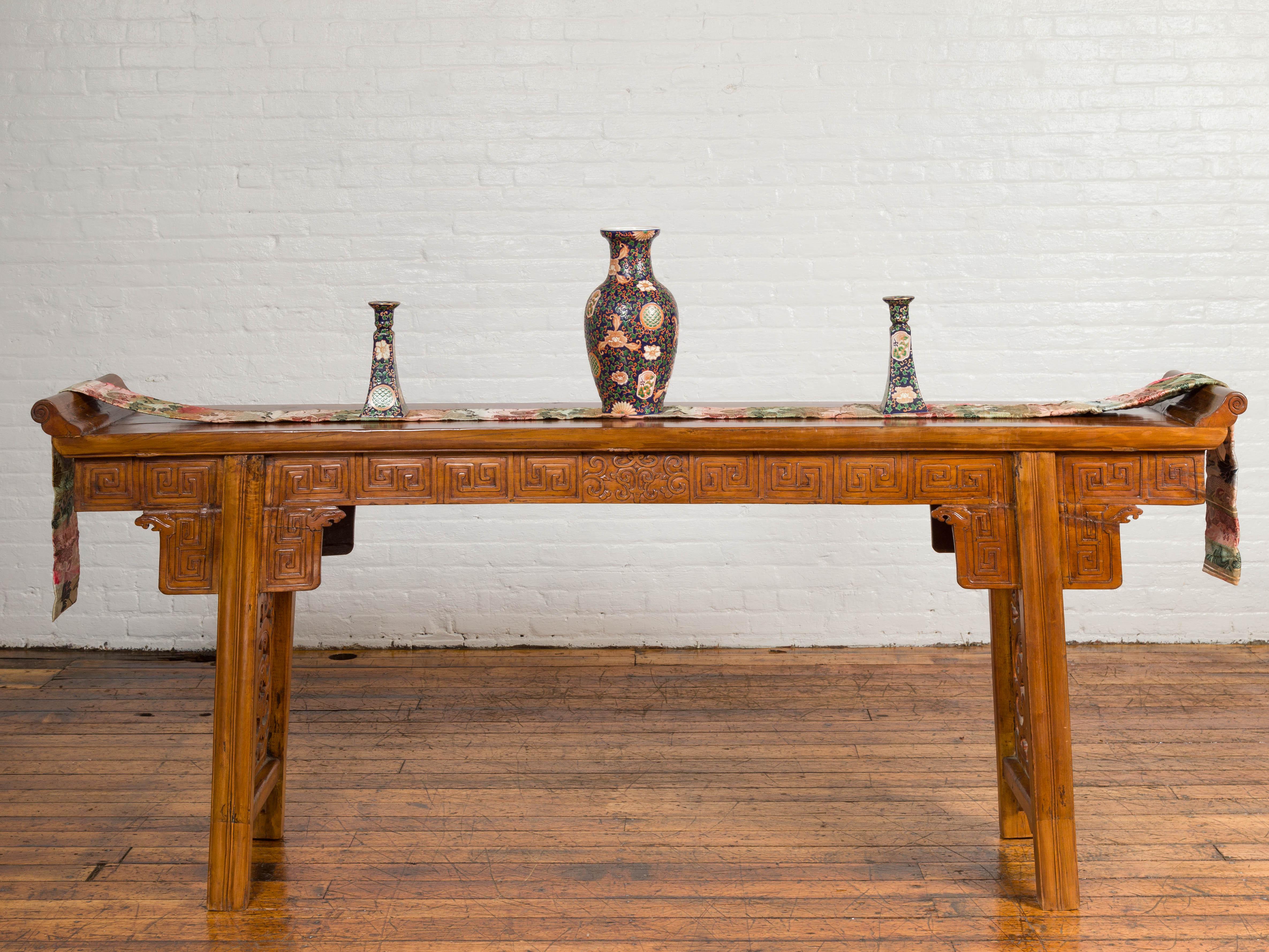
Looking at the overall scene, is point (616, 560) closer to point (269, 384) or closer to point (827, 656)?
point (827, 656)

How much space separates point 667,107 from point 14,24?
2325mm

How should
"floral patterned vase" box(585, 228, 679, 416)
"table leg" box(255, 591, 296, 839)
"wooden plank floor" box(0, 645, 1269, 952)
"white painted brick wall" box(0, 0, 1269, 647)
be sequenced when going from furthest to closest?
"white painted brick wall" box(0, 0, 1269, 647), "table leg" box(255, 591, 296, 839), "floral patterned vase" box(585, 228, 679, 416), "wooden plank floor" box(0, 645, 1269, 952)

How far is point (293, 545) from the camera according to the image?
242 cm

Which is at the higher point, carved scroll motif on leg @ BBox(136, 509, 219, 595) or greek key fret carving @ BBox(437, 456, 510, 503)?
greek key fret carving @ BBox(437, 456, 510, 503)

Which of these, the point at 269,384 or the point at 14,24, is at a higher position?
the point at 14,24

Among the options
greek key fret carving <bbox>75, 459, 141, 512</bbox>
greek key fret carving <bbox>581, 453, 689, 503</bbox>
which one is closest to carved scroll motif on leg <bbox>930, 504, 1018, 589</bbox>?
greek key fret carving <bbox>581, 453, 689, 503</bbox>

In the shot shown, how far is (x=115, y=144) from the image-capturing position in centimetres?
427

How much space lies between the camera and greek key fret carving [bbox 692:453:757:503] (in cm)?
241

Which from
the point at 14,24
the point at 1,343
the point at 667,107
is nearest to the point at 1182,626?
the point at 667,107

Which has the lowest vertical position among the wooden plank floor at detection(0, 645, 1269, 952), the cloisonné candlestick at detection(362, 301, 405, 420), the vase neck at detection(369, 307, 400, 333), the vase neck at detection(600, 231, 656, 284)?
the wooden plank floor at detection(0, 645, 1269, 952)

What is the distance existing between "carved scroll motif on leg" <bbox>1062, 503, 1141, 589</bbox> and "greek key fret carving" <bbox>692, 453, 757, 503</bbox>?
0.62m

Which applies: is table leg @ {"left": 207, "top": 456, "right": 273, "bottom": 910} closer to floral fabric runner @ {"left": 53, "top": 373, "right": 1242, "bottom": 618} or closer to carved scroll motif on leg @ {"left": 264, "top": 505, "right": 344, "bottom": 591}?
carved scroll motif on leg @ {"left": 264, "top": 505, "right": 344, "bottom": 591}

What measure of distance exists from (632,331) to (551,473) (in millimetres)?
390

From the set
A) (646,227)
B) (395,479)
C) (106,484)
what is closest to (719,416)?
(395,479)
